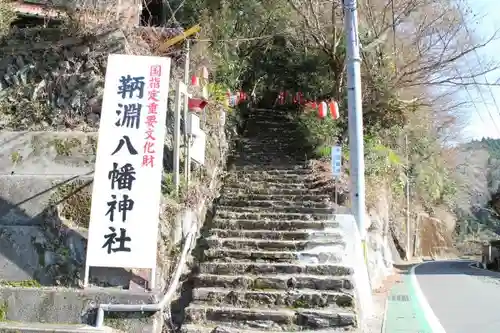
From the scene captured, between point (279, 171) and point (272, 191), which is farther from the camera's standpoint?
point (279, 171)

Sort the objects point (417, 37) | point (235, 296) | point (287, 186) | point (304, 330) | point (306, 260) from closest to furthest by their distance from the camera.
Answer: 1. point (304, 330)
2. point (235, 296)
3. point (306, 260)
4. point (287, 186)
5. point (417, 37)

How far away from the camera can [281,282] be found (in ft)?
27.1

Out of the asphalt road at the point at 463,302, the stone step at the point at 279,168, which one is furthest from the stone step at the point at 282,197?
the asphalt road at the point at 463,302

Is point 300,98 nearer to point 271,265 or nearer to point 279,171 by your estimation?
point 279,171

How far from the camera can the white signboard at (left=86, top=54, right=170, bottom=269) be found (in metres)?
6.82

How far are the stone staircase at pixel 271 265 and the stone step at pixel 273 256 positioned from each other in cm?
2

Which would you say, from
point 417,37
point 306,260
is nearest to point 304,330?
point 306,260

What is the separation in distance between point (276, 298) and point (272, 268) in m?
0.81

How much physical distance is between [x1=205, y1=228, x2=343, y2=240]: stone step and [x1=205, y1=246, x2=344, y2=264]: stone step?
0.56 meters

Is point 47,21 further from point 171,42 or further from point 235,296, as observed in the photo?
point 235,296

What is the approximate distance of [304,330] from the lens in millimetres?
7379

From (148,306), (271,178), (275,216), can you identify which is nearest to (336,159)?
(275,216)

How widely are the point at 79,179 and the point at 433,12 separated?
12989mm

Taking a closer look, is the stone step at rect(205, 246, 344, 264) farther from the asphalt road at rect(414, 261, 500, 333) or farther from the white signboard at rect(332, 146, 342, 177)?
the white signboard at rect(332, 146, 342, 177)
